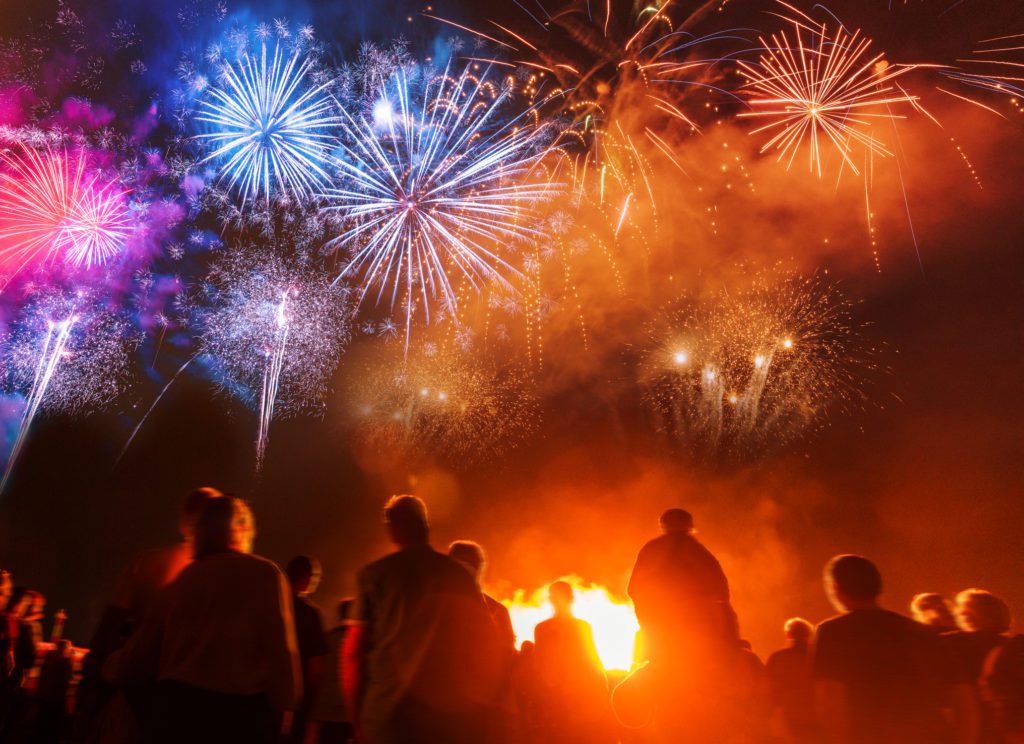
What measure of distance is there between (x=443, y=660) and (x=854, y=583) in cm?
219

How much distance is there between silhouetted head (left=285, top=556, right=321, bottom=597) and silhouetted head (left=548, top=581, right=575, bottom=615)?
68.2 inches

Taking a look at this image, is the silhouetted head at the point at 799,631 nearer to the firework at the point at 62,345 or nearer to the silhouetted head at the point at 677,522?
the silhouetted head at the point at 677,522

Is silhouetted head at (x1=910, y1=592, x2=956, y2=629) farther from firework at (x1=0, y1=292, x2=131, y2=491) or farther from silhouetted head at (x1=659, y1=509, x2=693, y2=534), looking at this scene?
firework at (x1=0, y1=292, x2=131, y2=491)

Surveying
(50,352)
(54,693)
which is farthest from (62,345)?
(54,693)

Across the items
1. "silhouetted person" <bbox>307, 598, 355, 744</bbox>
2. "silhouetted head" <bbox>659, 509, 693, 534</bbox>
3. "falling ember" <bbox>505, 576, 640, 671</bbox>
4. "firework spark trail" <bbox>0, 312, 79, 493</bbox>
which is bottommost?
"silhouetted person" <bbox>307, 598, 355, 744</bbox>

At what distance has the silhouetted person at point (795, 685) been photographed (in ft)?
13.1

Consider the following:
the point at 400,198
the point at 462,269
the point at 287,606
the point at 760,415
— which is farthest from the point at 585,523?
the point at 287,606

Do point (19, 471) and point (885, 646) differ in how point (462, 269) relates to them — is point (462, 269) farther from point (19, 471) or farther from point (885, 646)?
point (19, 471)

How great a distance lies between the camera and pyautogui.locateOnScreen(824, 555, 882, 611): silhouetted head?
3.95 m

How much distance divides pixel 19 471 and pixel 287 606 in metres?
25.1

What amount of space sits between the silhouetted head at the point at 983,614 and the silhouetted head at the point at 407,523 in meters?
3.49

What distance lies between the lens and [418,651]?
3.44 metres

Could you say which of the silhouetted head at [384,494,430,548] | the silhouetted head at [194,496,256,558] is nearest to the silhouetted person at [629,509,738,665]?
the silhouetted head at [384,494,430,548]

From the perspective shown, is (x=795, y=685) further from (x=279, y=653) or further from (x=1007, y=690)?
(x=279, y=653)
